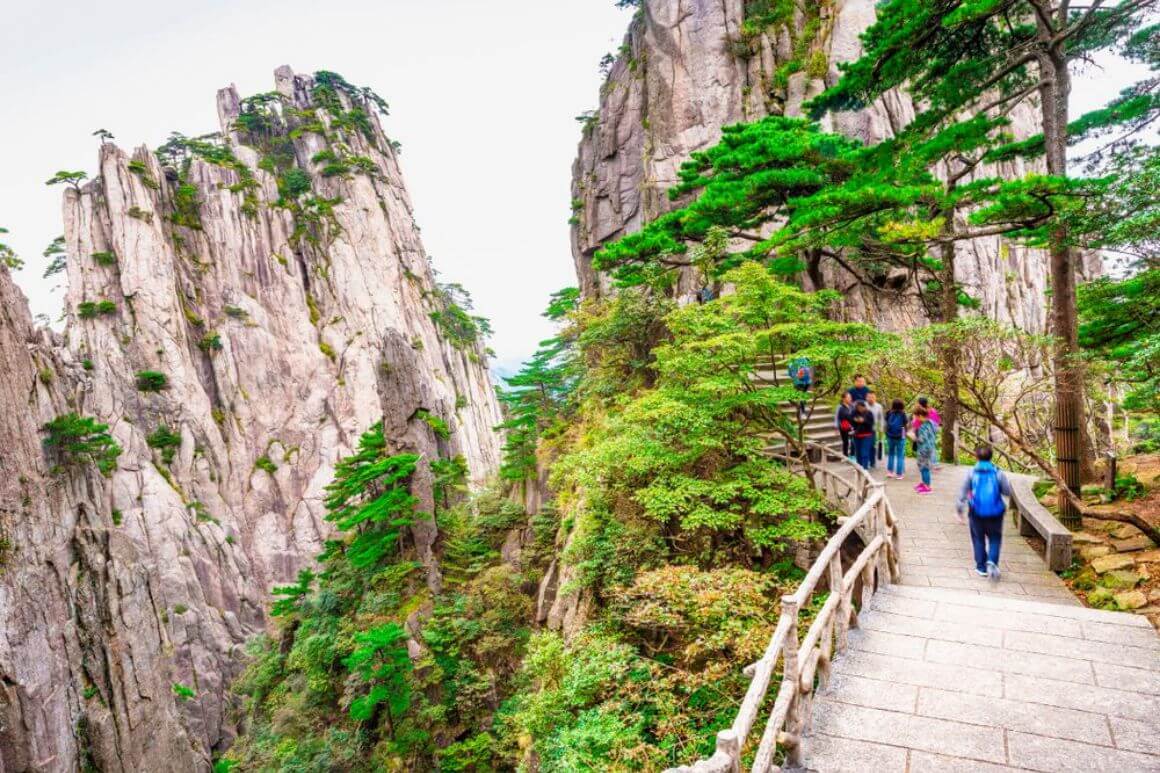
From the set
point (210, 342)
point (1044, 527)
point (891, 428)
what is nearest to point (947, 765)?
point (1044, 527)

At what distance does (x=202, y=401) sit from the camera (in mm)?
32719

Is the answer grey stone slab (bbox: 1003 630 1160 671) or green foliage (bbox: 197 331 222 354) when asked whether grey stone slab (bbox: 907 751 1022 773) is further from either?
green foliage (bbox: 197 331 222 354)

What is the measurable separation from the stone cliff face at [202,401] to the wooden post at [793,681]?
1596 cm

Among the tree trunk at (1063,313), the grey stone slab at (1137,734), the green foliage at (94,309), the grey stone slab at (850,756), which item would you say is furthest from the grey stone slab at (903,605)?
the green foliage at (94,309)

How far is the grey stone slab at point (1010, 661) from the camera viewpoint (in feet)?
14.1

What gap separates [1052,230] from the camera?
7.28 m

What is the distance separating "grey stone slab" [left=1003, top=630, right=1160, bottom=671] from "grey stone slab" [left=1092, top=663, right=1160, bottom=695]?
0.29ft

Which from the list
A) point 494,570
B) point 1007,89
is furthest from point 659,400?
point 494,570

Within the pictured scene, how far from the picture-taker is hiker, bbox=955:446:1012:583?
6344 mm

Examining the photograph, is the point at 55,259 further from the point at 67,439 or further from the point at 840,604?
the point at 840,604

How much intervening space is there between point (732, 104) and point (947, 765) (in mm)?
23785

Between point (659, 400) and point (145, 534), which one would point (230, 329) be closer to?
point (145, 534)

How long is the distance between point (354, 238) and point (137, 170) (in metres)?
13.6

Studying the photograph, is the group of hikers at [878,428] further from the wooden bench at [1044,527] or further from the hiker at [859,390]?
the wooden bench at [1044,527]
